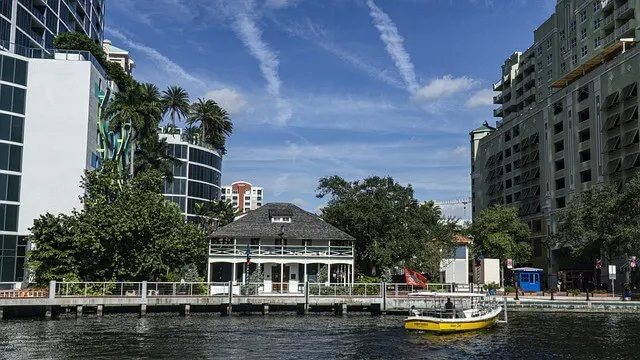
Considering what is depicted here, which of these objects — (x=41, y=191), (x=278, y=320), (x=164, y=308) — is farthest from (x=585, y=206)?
(x=41, y=191)

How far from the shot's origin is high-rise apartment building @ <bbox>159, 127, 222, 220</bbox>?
117188mm

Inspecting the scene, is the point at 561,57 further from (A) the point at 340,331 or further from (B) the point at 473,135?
(A) the point at 340,331

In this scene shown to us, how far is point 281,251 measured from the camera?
65.0 metres

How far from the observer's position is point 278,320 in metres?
49.3

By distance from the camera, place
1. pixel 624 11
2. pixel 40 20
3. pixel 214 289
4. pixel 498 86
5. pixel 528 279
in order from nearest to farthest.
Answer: pixel 214 289 → pixel 528 279 → pixel 624 11 → pixel 40 20 → pixel 498 86

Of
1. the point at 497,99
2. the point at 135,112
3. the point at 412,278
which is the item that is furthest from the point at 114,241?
the point at 497,99

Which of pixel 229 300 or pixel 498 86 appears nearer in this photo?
pixel 229 300

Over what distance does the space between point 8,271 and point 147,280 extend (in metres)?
17.5

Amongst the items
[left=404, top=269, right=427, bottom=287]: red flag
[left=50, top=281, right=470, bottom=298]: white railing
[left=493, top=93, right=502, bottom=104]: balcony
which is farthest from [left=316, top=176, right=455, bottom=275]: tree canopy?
[left=493, top=93, right=502, bottom=104]: balcony

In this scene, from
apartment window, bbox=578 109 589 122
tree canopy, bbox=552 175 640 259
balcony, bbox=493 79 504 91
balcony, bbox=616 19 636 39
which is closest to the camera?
tree canopy, bbox=552 175 640 259

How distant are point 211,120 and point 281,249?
5885 cm

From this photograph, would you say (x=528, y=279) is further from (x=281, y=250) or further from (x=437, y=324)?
(x=437, y=324)

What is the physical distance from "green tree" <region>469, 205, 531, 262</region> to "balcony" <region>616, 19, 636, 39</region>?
28832mm

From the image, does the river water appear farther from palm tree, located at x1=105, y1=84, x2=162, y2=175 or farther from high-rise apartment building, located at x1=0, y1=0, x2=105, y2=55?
high-rise apartment building, located at x1=0, y1=0, x2=105, y2=55
